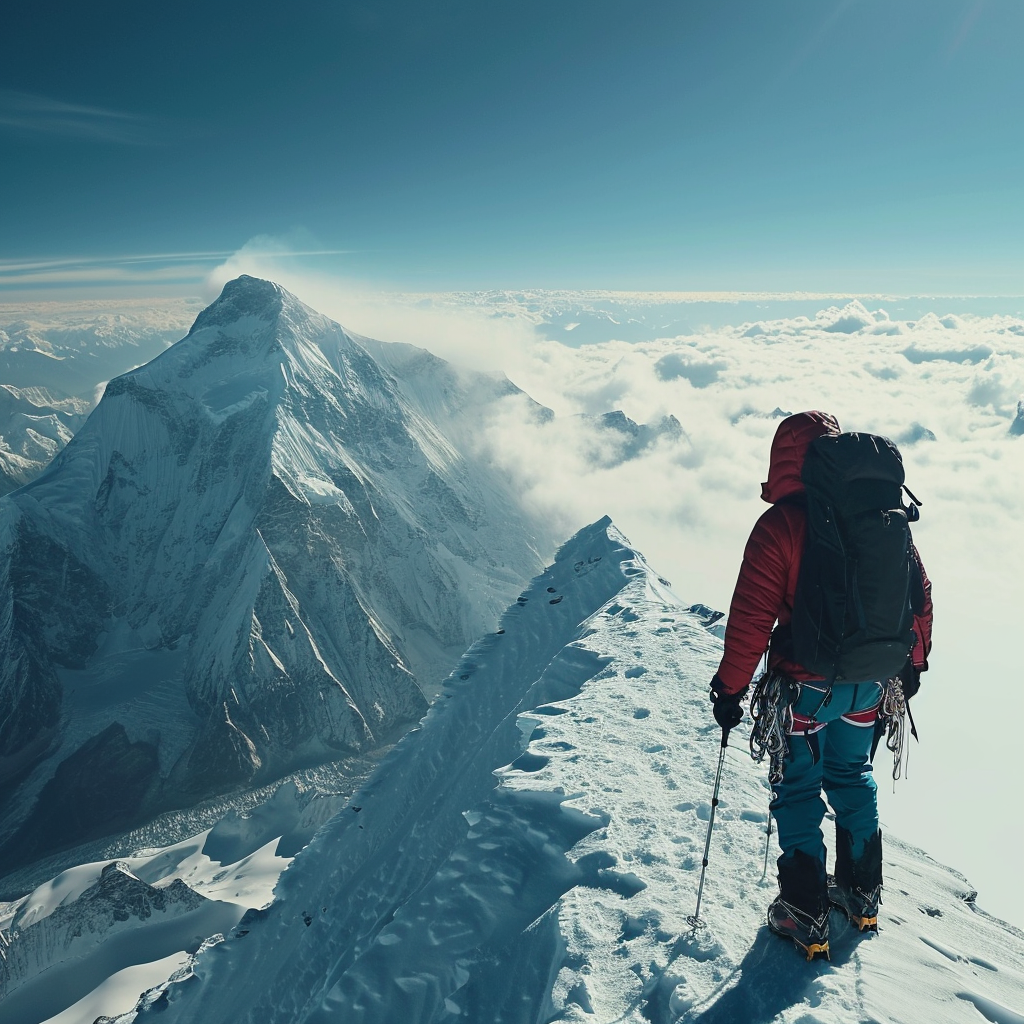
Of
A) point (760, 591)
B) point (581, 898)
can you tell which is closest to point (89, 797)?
point (581, 898)

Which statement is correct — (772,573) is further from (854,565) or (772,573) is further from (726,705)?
(726,705)

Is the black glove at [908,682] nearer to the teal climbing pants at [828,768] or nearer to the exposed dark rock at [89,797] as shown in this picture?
the teal climbing pants at [828,768]

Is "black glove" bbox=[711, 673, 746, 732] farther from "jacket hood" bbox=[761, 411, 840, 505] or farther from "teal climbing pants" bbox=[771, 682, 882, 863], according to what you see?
"jacket hood" bbox=[761, 411, 840, 505]

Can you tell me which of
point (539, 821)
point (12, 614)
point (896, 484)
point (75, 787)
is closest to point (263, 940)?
point (539, 821)

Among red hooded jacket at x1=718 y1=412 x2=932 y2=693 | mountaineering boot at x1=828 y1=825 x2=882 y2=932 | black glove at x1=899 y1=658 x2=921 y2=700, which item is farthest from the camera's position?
black glove at x1=899 y1=658 x2=921 y2=700

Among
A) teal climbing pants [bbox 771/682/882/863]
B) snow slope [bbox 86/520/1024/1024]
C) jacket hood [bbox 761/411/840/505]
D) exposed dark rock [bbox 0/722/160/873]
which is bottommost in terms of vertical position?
exposed dark rock [bbox 0/722/160/873]

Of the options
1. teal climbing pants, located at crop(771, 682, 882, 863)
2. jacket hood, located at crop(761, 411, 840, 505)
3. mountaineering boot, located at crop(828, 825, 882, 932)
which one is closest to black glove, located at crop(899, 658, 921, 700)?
teal climbing pants, located at crop(771, 682, 882, 863)

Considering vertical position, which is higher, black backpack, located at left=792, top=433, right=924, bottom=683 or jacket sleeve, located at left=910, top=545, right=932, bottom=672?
black backpack, located at left=792, top=433, right=924, bottom=683
